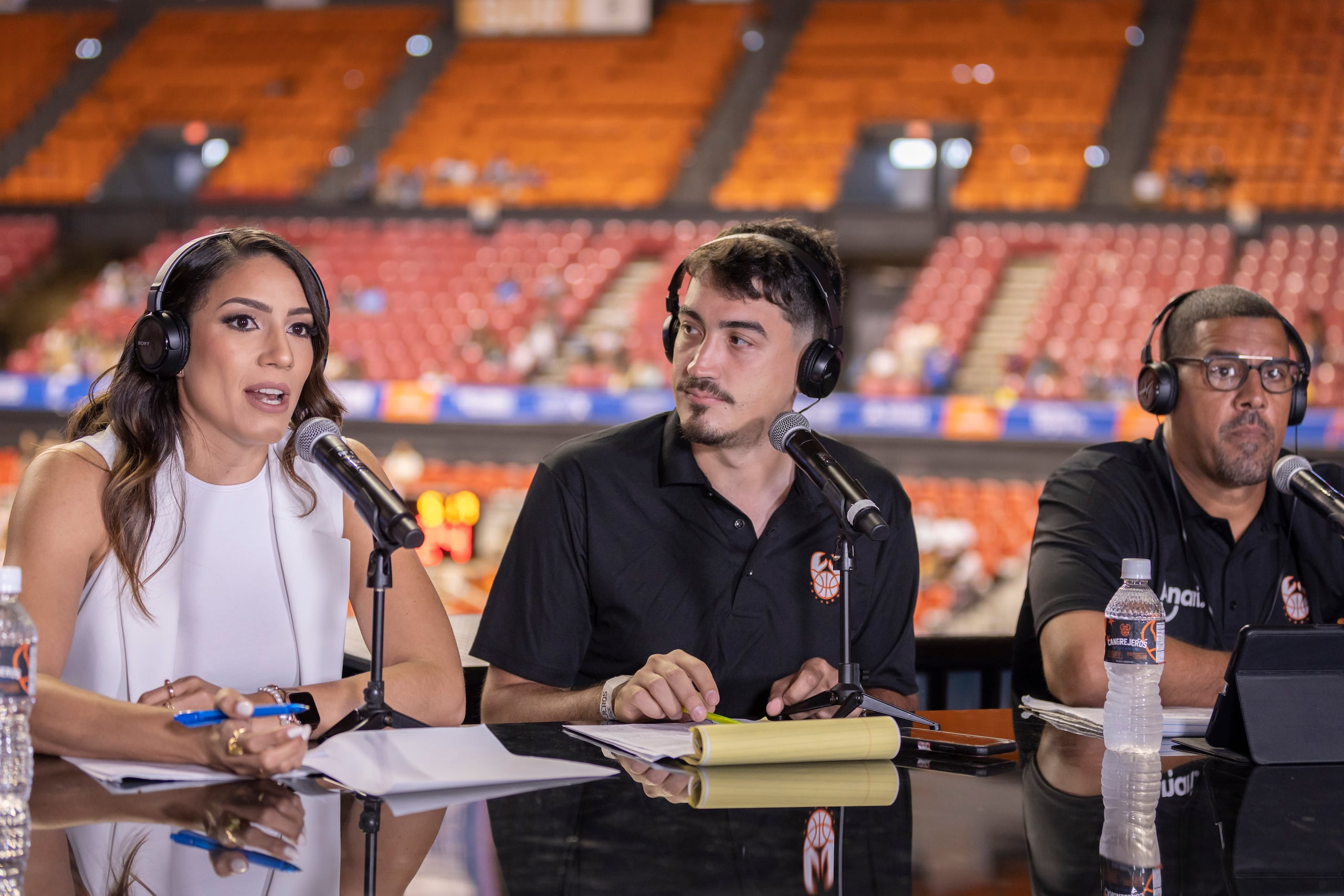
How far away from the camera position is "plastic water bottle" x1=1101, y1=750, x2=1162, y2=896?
1095mm

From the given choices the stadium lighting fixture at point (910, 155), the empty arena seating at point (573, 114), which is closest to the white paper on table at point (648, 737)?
the empty arena seating at point (573, 114)

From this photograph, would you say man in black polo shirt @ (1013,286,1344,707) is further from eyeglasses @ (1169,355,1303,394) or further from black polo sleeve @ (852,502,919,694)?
black polo sleeve @ (852,502,919,694)

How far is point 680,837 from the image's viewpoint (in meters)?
1.19

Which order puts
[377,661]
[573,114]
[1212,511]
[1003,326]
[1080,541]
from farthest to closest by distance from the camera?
[573,114] < [1003,326] < [1212,511] < [1080,541] < [377,661]

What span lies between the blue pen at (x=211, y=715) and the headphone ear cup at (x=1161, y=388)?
163 centimetres

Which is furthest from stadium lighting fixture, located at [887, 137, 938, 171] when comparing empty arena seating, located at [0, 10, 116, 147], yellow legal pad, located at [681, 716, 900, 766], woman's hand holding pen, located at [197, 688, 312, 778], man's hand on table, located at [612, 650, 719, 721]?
woman's hand holding pen, located at [197, 688, 312, 778]

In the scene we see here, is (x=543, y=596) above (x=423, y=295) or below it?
below

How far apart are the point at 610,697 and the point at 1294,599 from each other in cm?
137

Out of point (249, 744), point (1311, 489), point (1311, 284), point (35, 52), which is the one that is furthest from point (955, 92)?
point (249, 744)

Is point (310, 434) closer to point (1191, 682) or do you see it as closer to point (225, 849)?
point (225, 849)

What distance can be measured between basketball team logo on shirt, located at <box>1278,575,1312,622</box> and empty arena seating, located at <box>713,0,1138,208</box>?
8.77 m

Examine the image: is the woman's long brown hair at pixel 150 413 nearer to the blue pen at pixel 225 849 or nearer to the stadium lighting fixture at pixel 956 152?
the blue pen at pixel 225 849

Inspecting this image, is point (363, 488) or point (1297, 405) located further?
point (1297, 405)

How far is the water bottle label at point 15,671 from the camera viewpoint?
1.27m
